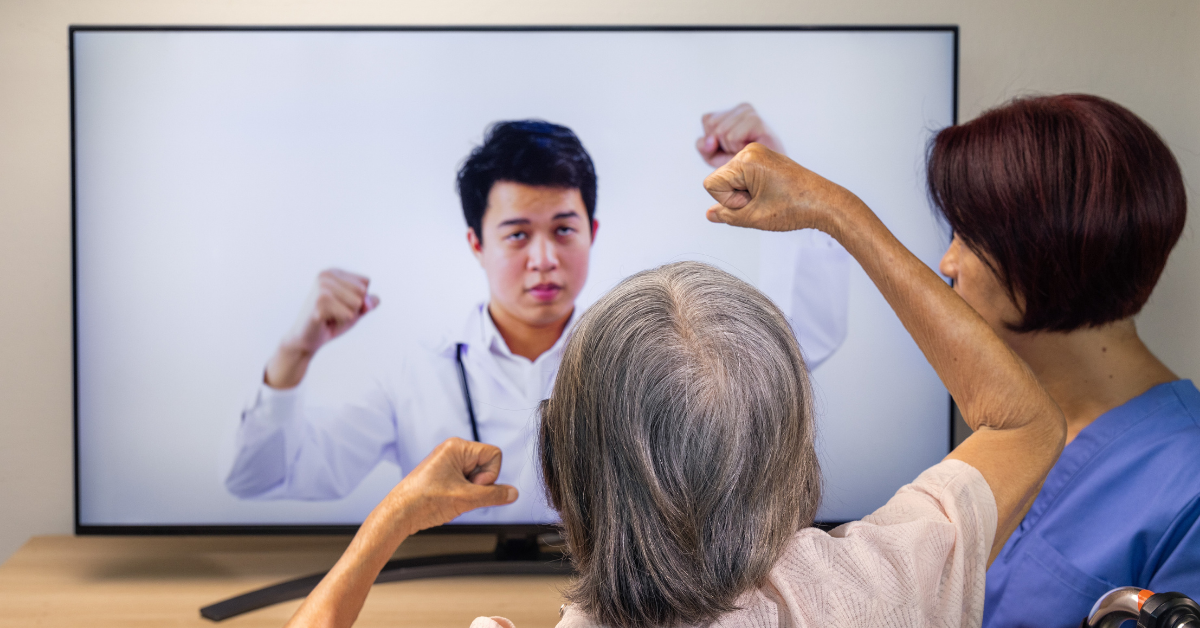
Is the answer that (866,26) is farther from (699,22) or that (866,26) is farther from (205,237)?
(205,237)

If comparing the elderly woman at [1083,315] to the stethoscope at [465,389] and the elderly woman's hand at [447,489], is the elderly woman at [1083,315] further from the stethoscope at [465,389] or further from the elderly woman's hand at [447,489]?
the stethoscope at [465,389]

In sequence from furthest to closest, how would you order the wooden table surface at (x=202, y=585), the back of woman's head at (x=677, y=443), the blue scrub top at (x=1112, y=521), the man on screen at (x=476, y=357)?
1. the man on screen at (x=476, y=357)
2. the wooden table surface at (x=202, y=585)
3. the blue scrub top at (x=1112, y=521)
4. the back of woman's head at (x=677, y=443)

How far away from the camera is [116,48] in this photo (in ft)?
4.44

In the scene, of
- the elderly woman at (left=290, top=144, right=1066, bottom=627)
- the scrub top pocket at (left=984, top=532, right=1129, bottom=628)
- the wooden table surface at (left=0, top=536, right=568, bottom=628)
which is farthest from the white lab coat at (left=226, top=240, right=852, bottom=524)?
the elderly woman at (left=290, top=144, right=1066, bottom=627)

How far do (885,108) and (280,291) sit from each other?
1.24m

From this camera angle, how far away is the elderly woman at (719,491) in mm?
495

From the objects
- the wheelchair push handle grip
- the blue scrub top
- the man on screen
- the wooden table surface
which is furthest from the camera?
the man on screen

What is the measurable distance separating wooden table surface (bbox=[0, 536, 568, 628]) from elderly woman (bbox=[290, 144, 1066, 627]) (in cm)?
76

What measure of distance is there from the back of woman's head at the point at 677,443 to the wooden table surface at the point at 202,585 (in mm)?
773

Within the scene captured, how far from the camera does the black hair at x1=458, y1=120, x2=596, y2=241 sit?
139 centimetres

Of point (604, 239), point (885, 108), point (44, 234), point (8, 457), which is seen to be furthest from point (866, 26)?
point (8, 457)

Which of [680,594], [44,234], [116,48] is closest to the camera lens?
[680,594]

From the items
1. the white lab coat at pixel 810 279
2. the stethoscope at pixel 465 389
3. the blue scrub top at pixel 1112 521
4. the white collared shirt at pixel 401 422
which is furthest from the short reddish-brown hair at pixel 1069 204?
the stethoscope at pixel 465 389

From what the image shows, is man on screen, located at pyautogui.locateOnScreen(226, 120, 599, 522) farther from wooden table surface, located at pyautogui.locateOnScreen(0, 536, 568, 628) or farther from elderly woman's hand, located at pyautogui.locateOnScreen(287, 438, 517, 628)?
elderly woman's hand, located at pyautogui.locateOnScreen(287, 438, 517, 628)
